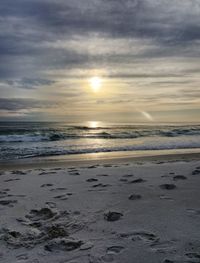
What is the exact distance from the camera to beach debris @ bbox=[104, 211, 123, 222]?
385 centimetres

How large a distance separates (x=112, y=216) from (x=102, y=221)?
7.6 inches

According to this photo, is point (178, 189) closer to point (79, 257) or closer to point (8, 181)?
point (79, 257)

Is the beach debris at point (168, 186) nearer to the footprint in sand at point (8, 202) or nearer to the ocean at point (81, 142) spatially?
the footprint in sand at point (8, 202)

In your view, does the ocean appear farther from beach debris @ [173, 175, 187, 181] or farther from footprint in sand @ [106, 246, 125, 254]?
footprint in sand @ [106, 246, 125, 254]

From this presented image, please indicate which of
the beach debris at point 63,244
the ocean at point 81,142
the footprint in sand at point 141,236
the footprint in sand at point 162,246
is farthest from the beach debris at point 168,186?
the ocean at point 81,142

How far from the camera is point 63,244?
10.4ft

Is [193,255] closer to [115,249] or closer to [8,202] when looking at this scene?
[115,249]

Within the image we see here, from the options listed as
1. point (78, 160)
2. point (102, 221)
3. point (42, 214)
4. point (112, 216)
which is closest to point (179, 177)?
point (112, 216)

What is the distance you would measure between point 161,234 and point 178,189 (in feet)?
7.10

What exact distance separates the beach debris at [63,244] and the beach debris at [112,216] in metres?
0.72

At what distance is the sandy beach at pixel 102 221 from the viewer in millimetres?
2926

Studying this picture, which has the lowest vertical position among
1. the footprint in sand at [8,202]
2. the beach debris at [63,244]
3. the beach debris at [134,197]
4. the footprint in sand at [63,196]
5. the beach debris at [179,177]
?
the beach debris at [63,244]

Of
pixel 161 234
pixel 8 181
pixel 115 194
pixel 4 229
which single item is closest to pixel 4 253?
pixel 4 229

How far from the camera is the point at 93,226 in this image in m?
3.65
